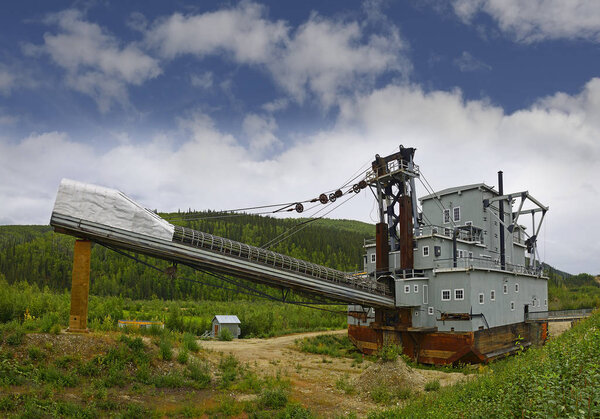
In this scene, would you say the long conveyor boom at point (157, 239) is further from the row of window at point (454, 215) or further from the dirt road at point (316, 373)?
the row of window at point (454, 215)

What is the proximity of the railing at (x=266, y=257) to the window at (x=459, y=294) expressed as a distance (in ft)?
12.7

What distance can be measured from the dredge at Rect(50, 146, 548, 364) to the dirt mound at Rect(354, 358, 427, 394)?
4.98m

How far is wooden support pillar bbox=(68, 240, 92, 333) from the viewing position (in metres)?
16.7

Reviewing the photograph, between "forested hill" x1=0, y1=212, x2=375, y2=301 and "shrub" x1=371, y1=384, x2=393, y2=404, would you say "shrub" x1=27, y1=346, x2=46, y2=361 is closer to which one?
"shrub" x1=371, y1=384, x2=393, y2=404

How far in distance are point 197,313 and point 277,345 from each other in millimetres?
26846

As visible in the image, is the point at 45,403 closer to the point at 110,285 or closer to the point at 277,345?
the point at 277,345

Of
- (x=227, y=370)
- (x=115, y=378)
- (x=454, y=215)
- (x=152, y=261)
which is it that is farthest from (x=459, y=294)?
(x=152, y=261)

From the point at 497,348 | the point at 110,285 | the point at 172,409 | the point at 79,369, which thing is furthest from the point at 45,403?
the point at 110,285

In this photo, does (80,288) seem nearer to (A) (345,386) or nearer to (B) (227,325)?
(A) (345,386)

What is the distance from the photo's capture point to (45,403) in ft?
40.0

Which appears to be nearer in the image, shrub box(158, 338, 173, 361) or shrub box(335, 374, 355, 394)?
shrub box(158, 338, 173, 361)

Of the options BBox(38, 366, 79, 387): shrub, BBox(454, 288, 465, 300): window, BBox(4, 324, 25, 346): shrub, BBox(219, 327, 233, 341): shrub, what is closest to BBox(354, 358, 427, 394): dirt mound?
BBox(454, 288, 465, 300): window

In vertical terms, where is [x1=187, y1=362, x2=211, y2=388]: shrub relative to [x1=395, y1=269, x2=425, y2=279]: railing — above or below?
below

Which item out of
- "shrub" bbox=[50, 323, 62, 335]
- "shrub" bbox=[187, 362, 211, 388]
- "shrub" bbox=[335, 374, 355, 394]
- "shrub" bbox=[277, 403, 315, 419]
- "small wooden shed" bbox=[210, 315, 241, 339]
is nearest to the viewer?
"shrub" bbox=[277, 403, 315, 419]
